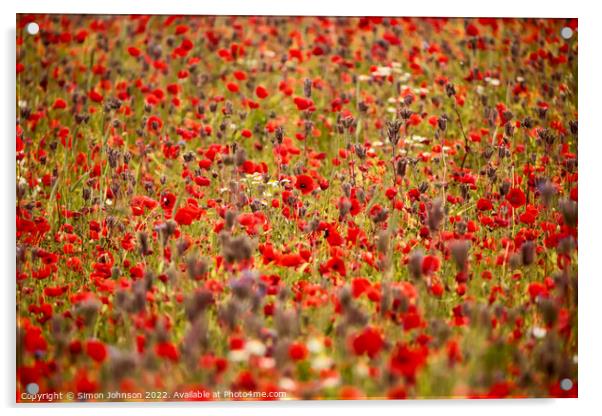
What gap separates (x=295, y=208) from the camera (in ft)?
9.75

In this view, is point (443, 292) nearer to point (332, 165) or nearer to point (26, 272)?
point (332, 165)

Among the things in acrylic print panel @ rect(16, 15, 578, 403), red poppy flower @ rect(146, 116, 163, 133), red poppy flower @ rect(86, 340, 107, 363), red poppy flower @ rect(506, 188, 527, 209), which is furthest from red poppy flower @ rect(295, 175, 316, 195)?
red poppy flower @ rect(86, 340, 107, 363)

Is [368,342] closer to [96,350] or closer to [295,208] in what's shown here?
[295,208]

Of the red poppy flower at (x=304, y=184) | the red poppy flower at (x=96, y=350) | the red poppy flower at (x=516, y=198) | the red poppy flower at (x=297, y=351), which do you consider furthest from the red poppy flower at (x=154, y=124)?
the red poppy flower at (x=516, y=198)

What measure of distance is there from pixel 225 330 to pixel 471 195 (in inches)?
39.2

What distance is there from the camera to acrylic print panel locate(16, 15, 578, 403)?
267 centimetres

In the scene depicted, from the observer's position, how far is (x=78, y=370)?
106 inches

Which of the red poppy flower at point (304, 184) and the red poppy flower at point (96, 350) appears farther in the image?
the red poppy flower at point (304, 184)

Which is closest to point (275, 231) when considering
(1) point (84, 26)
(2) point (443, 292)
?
(2) point (443, 292)

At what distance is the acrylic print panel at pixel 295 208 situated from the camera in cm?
267

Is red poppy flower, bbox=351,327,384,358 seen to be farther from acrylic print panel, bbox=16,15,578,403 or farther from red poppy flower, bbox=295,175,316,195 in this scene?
red poppy flower, bbox=295,175,316,195

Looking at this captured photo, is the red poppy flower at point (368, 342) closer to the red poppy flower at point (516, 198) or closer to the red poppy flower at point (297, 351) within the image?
the red poppy flower at point (297, 351)

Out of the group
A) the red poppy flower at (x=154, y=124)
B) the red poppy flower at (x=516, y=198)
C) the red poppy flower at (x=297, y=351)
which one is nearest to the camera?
the red poppy flower at (x=297, y=351)

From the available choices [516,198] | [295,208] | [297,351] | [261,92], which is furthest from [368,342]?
[261,92]
